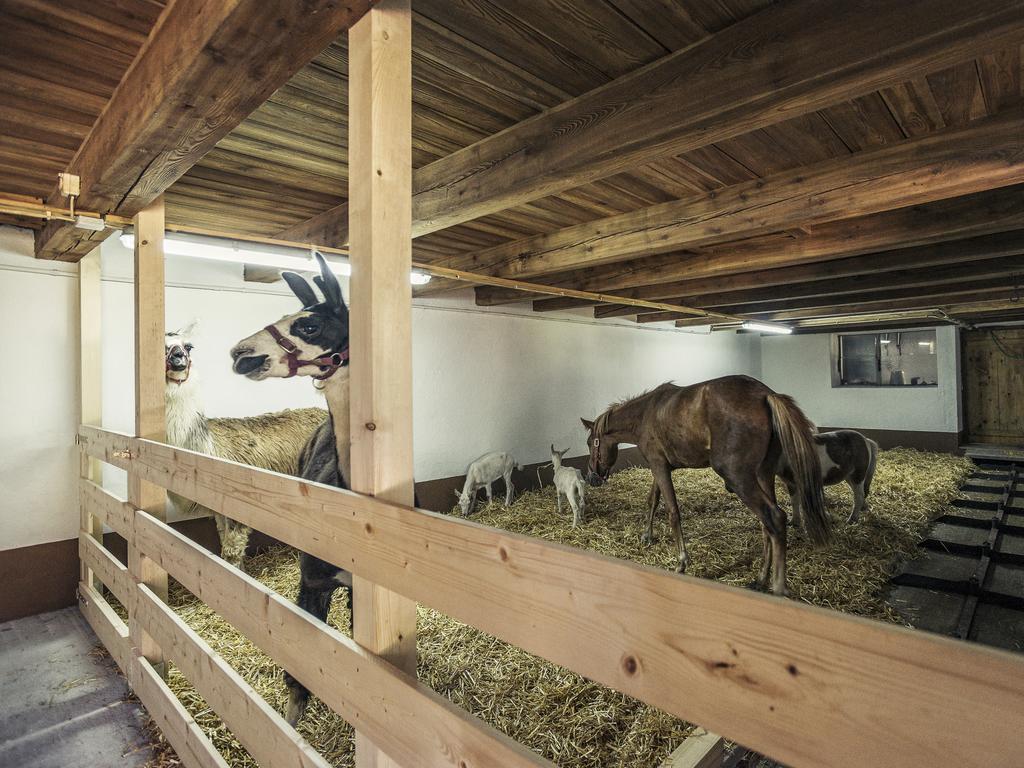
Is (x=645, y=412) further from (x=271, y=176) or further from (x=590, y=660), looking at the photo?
(x=590, y=660)

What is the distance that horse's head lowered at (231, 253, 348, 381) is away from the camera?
185cm

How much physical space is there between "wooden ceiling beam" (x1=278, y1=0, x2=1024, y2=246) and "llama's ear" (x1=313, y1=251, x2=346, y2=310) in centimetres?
90

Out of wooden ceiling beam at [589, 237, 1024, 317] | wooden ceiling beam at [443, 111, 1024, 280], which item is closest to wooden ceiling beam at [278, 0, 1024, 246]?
wooden ceiling beam at [443, 111, 1024, 280]

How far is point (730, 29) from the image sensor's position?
151 cm

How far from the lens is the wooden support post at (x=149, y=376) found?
2254mm

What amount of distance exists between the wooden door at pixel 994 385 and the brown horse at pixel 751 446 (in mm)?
8147

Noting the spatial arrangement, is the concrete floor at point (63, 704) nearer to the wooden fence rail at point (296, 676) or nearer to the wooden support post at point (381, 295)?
the wooden fence rail at point (296, 676)

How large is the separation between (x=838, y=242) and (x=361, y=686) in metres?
3.73

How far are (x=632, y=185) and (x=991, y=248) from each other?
2689 mm

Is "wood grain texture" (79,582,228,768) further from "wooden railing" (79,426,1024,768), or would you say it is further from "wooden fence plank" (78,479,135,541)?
"wooden fence plank" (78,479,135,541)

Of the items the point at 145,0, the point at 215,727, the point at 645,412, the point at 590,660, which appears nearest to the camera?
the point at 590,660

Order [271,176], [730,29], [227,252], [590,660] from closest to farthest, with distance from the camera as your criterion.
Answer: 1. [590,660]
2. [730,29]
3. [271,176]
4. [227,252]

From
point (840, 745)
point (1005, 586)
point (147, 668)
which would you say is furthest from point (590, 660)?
point (1005, 586)

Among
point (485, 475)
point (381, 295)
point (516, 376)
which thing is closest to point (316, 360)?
point (381, 295)
